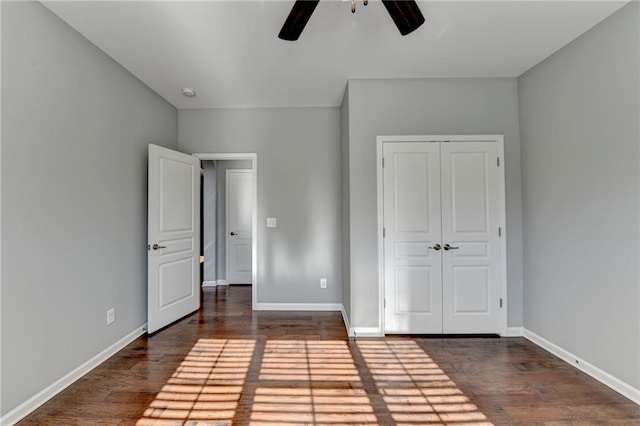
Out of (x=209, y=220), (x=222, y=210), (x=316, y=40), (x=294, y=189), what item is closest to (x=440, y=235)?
(x=294, y=189)

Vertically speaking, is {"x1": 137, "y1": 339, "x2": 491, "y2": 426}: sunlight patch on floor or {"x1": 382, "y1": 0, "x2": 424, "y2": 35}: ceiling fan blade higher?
{"x1": 382, "y1": 0, "x2": 424, "y2": 35}: ceiling fan blade

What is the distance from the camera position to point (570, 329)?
250cm

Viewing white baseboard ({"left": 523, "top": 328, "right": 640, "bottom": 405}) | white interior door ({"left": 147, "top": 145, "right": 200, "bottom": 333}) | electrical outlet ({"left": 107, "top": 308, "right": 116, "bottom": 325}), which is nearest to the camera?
white baseboard ({"left": 523, "top": 328, "right": 640, "bottom": 405})

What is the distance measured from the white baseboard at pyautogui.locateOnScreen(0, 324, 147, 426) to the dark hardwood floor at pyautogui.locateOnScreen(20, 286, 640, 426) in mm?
47

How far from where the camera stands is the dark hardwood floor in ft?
6.05

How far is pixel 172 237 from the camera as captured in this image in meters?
3.39

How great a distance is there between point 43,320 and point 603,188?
13.3 feet

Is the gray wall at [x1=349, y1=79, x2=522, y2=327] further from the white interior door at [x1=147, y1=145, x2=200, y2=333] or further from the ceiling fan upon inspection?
the white interior door at [x1=147, y1=145, x2=200, y2=333]

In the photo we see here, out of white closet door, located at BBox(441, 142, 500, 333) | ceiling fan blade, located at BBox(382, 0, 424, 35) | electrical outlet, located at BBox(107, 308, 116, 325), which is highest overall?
ceiling fan blade, located at BBox(382, 0, 424, 35)

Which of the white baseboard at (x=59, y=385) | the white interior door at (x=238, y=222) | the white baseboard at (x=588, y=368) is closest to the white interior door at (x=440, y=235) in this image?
the white baseboard at (x=588, y=368)

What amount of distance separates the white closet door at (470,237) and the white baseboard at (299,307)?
4.53ft

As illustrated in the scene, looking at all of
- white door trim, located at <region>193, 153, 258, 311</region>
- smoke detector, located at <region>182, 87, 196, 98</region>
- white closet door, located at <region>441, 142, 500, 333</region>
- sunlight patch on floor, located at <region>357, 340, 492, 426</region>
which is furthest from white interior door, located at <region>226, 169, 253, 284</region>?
white closet door, located at <region>441, 142, 500, 333</region>

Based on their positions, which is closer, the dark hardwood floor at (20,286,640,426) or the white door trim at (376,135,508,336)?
the dark hardwood floor at (20,286,640,426)

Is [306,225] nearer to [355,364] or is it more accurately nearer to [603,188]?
[355,364]
